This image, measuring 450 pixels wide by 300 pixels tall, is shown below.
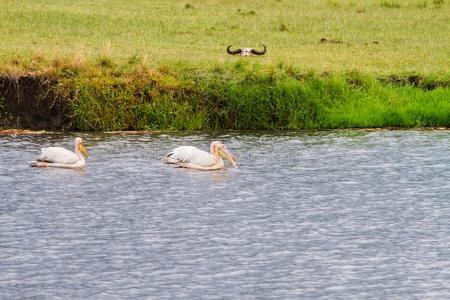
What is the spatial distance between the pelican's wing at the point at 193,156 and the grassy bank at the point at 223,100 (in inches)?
142

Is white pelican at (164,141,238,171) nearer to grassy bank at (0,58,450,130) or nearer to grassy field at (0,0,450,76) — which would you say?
grassy bank at (0,58,450,130)

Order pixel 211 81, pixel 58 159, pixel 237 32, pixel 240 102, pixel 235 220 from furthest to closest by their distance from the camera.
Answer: pixel 237 32, pixel 211 81, pixel 240 102, pixel 58 159, pixel 235 220

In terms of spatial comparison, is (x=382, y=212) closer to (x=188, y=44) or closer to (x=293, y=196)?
(x=293, y=196)

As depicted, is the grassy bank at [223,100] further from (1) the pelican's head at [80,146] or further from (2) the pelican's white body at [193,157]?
(2) the pelican's white body at [193,157]

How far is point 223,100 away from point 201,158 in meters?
3.93

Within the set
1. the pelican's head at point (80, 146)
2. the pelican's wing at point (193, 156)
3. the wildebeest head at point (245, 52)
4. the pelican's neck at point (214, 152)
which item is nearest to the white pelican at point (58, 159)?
the pelican's head at point (80, 146)

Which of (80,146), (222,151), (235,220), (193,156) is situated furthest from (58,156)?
(235,220)

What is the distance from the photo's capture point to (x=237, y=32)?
30.3 m

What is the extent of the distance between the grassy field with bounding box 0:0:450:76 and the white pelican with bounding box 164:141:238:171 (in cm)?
497

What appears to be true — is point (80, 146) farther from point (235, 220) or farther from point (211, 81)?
point (211, 81)

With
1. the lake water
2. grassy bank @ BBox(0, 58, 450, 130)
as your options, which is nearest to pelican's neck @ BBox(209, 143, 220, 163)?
the lake water

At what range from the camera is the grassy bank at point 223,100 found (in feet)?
75.5

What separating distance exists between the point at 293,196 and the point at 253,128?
19.4 feet

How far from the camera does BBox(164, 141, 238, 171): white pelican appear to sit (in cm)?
1953
